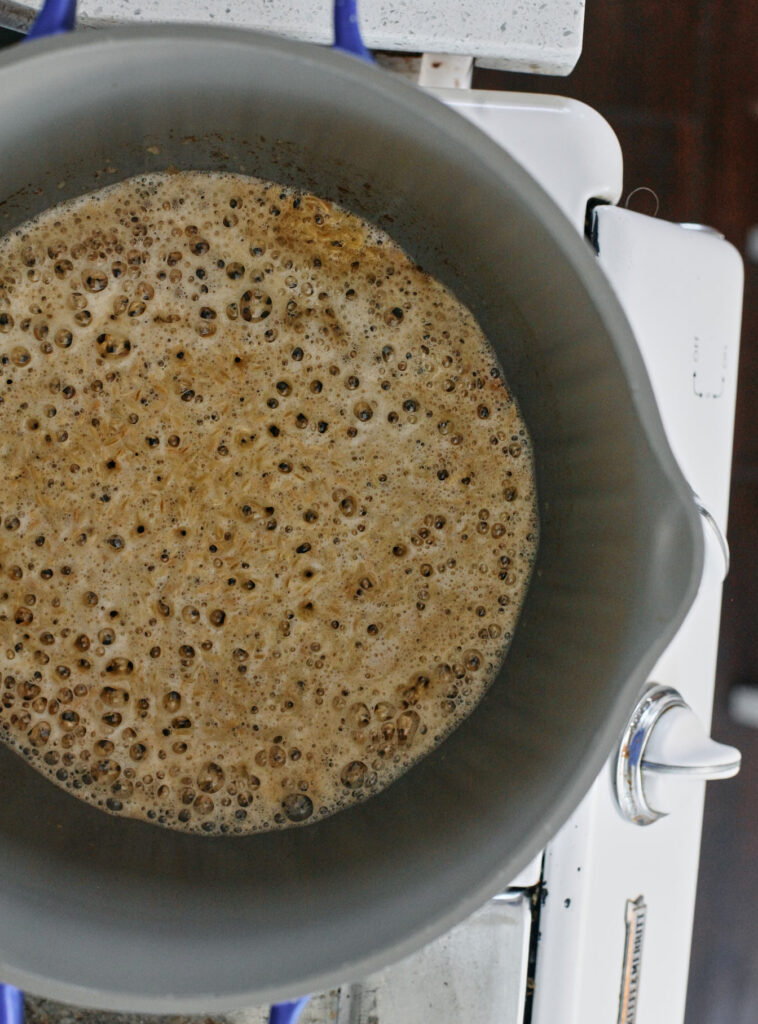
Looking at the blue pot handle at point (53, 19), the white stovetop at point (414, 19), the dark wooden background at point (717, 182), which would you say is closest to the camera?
the blue pot handle at point (53, 19)

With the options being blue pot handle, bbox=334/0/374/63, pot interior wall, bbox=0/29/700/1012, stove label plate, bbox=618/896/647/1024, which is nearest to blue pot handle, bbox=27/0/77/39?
pot interior wall, bbox=0/29/700/1012

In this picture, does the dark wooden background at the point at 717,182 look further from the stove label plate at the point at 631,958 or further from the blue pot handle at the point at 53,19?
the blue pot handle at the point at 53,19

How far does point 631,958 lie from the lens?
26.1 inches

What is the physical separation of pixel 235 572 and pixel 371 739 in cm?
15

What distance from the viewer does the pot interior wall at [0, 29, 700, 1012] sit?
442mm

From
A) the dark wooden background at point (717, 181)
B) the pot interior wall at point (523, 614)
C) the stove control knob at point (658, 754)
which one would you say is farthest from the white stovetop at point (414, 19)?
the stove control knob at point (658, 754)

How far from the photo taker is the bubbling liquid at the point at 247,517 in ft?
1.97

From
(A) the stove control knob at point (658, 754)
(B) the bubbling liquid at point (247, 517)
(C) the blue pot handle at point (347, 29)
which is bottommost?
(A) the stove control knob at point (658, 754)

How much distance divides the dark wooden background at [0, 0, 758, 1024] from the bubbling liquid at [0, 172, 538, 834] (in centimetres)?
44

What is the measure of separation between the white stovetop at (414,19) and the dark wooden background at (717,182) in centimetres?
29

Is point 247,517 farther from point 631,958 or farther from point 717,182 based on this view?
point 717,182

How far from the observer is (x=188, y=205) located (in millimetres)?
586

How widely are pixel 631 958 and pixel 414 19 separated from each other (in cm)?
68

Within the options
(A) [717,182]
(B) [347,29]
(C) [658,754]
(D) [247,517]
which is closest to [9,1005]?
(D) [247,517]
